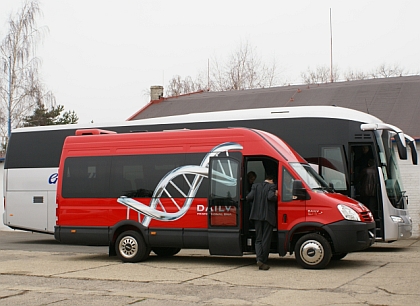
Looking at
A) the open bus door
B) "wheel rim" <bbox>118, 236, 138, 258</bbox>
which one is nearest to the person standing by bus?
the open bus door

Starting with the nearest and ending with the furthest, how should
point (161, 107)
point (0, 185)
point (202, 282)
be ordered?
point (202, 282) < point (0, 185) < point (161, 107)

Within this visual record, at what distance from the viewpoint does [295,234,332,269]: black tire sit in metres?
12.4

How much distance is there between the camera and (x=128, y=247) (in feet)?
46.5

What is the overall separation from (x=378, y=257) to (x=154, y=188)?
17.2ft

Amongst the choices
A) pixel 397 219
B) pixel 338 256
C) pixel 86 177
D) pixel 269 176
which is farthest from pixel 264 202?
pixel 397 219

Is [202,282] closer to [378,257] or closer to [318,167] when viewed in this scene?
[378,257]

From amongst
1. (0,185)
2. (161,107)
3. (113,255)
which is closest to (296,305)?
(113,255)

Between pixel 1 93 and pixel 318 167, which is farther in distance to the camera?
pixel 1 93

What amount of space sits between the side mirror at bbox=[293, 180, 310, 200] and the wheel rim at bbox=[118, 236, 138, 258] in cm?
361

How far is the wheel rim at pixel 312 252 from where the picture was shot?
1245 cm

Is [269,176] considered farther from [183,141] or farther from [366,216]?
[183,141]

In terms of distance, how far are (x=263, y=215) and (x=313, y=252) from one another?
1139 mm

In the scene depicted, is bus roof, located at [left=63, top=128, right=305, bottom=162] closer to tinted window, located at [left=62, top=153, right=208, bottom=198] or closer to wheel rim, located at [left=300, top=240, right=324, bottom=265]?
tinted window, located at [left=62, top=153, right=208, bottom=198]

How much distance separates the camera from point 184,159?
45.6 feet
